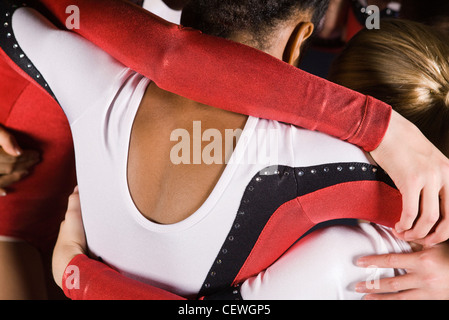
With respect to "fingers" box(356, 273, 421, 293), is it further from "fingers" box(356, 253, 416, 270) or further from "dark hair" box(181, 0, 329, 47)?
"dark hair" box(181, 0, 329, 47)

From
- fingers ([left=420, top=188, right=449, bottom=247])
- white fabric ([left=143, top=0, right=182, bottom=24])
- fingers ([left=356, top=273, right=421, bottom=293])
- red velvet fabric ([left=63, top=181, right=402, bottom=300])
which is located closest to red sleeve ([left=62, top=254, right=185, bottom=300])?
red velvet fabric ([left=63, top=181, right=402, bottom=300])

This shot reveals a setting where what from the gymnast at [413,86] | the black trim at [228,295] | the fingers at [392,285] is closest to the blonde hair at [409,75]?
the gymnast at [413,86]

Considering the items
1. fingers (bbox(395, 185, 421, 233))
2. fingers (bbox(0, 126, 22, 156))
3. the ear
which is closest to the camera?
fingers (bbox(395, 185, 421, 233))

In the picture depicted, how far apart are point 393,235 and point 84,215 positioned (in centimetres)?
53

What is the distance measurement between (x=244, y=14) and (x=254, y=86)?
0.13 metres

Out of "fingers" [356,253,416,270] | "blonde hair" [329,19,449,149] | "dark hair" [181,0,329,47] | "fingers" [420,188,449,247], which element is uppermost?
"dark hair" [181,0,329,47]

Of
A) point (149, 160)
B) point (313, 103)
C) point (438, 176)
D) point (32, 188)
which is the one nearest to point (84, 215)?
point (149, 160)

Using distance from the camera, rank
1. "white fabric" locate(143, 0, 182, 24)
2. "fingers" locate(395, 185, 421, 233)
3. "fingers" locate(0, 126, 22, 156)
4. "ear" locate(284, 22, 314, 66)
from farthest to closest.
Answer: "white fabric" locate(143, 0, 182, 24), "fingers" locate(0, 126, 22, 156), "ear" locate(284, 22, 314, 66), "fingers" locate(395, 185, 421, 233)

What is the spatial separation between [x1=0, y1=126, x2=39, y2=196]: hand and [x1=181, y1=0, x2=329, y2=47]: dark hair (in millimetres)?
470

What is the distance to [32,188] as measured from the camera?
1013 mm

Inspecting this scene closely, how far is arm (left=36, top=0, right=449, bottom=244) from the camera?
60cm

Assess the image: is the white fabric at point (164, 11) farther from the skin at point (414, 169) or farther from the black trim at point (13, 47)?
the skin at point (414, 169)

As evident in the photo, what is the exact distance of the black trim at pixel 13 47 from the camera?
0.73 m
